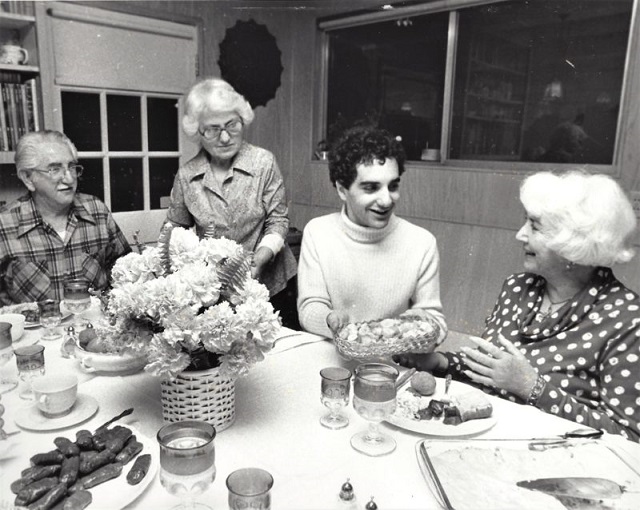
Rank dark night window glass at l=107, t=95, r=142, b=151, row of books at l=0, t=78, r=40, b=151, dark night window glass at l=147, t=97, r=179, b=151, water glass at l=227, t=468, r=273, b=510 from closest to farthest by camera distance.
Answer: water glass at l=227, t=468, r=273, b=510 < row of books at l=0, t=78, r=40, b=151 < dark night window glass at l=107, t=95, r=142, b=151 < dark night window glass at l=147, t=97, r=179, b=151

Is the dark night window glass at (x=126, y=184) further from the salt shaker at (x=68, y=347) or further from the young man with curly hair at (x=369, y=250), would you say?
the salt shaker at (x=68, y=347)

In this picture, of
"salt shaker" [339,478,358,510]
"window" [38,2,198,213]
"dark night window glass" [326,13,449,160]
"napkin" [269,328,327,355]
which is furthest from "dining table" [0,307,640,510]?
"dark night window glass" [326,13,449,160]

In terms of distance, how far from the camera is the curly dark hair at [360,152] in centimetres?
192

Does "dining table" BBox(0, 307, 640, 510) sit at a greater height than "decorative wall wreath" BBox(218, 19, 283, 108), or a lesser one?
lesser

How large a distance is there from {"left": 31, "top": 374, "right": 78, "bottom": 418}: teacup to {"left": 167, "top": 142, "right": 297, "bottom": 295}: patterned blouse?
1.28 m

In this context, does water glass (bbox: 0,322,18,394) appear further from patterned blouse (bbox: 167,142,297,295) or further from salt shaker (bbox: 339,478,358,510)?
patterned blouse (bbox: 167,142,297,295)

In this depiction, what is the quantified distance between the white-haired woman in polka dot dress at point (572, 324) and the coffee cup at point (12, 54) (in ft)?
8.28

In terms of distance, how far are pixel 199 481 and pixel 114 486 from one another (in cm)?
19

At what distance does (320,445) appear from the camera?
113 cm

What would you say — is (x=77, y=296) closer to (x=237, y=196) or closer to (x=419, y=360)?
(x=237, y=196)

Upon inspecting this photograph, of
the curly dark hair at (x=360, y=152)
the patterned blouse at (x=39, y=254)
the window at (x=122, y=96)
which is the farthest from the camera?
the window at (x=122, y=96)

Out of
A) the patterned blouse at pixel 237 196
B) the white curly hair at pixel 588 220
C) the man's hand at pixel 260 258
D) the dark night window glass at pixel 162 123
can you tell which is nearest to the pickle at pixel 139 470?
the white curly hair at pixel 588 220

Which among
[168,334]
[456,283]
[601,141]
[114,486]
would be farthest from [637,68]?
[114,486]

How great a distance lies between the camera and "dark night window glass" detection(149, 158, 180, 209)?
11.9 ft
